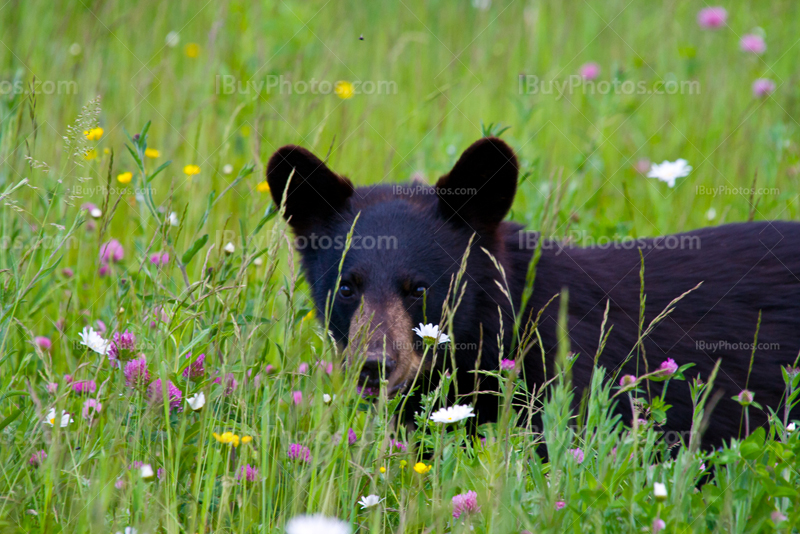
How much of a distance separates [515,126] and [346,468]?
14.0 feet

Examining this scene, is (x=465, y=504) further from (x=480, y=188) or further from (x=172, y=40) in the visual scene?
(x=172, y=40)

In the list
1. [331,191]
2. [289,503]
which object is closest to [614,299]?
[331,191]

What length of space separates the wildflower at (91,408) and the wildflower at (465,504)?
105cm

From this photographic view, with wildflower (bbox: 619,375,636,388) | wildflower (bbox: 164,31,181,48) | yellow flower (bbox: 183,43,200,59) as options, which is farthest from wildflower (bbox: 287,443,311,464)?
yellow flower (bbox: 183,43,200,59)

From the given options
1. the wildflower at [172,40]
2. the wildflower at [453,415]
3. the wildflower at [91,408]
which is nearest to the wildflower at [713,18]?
the wildflower at [172,40]

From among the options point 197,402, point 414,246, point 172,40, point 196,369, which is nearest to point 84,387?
point 196,369

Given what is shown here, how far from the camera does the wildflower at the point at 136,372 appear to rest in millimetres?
2229

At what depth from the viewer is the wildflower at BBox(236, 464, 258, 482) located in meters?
2.07

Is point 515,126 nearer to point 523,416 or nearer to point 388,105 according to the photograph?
point 388,105

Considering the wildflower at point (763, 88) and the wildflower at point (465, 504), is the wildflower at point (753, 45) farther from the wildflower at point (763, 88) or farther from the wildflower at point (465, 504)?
the wildflower at point (465, 504)

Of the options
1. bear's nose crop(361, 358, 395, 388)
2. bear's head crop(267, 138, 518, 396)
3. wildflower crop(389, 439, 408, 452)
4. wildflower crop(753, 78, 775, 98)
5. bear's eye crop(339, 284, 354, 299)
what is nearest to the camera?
wildflower crop(389, 439, 408, 452)

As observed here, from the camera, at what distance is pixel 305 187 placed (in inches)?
129

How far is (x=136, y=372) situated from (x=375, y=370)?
0.78m

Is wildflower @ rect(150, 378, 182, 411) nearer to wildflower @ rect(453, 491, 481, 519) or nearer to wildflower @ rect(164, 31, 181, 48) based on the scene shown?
wildflower @ rect(453, 491, 481, 519)
